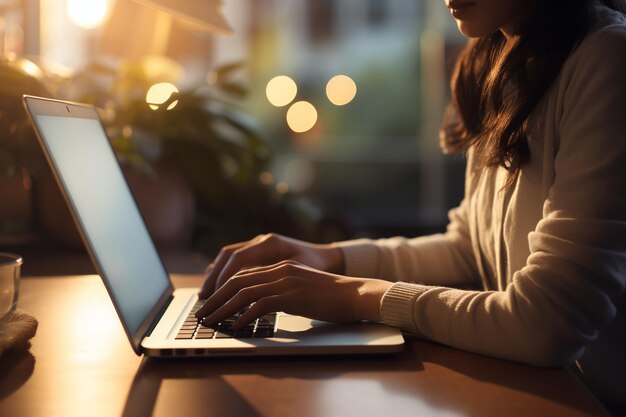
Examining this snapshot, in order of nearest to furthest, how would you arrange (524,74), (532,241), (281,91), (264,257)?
(532,241) < (524,74) < (264,257) < (281,91)

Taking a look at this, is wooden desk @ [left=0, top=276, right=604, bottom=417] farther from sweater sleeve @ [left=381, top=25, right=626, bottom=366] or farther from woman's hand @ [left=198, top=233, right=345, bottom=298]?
woman's hand @ [left=198, top=233, right=345, bottom=298]

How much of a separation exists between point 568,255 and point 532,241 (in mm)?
53

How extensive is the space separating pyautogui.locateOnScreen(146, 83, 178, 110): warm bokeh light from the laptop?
2.00 ft

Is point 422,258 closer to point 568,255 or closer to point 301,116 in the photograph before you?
point 568,255

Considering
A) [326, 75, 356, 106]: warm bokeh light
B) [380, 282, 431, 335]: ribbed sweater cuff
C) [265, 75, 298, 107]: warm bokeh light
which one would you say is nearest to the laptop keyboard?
[380, 282, 431, 335]: ribbed sweater cuff

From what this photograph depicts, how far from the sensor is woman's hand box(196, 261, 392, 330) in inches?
29.8

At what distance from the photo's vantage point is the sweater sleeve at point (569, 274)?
69cm

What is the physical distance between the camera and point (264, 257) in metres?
0.98

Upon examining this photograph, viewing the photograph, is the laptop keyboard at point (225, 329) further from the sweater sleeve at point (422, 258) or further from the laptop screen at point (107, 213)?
the sweater sleeve at point (422, 258)

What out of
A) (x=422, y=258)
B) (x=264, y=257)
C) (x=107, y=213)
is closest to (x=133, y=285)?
(x=107, y=213)

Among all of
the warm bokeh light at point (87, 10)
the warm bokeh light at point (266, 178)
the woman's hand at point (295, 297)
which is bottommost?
the warm bokeh light at point (266, 178)

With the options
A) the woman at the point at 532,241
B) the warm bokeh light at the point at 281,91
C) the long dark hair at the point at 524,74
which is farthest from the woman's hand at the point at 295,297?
the warm bokeh light at the point at 281,91

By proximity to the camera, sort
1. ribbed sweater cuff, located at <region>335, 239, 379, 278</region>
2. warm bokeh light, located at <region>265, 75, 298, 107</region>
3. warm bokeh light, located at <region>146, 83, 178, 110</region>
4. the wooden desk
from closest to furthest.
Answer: the wooden desk, ribbed sweater cuff, located at <region>335, 239, 379, 278</region>, warm bokeh light, located at <region>146, 83, 178, 110</region>, warm bokeh light, located at <region>265, 75, 298, 107</region>

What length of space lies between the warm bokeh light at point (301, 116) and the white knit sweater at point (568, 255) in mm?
4701
